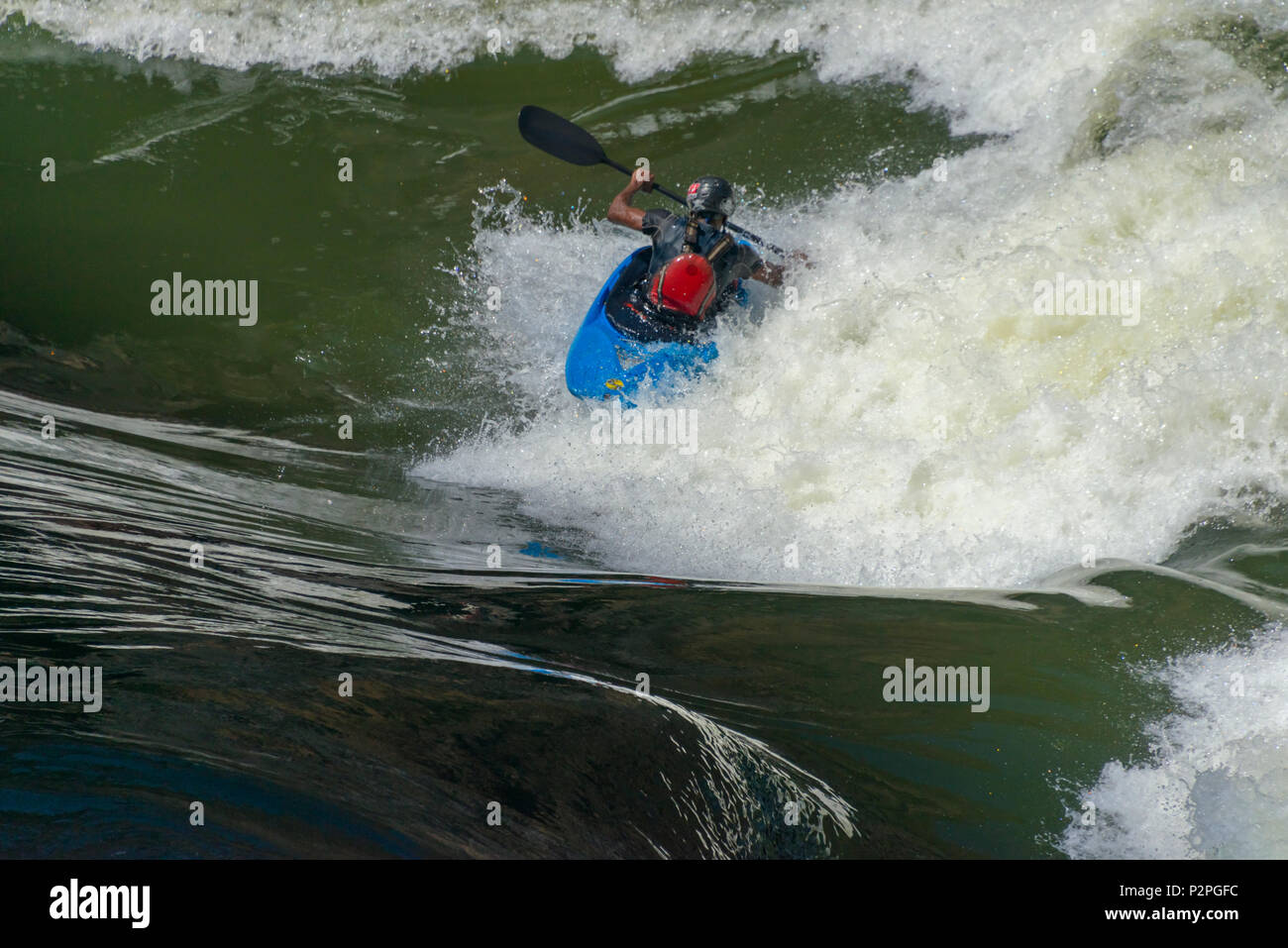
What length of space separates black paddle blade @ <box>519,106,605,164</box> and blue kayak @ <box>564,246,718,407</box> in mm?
1014

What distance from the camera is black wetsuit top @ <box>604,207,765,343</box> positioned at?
196 inches

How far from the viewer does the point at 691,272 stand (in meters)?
4.72

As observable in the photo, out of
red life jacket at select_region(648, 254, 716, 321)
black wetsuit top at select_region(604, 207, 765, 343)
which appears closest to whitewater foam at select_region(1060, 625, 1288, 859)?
red life jacket at select_region(648, 254, 716, 321)

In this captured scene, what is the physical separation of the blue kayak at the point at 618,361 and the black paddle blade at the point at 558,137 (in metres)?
1.01

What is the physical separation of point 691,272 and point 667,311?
0.29 m

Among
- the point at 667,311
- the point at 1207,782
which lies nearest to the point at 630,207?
the point at 667,311

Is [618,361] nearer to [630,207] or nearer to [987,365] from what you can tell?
[630,207]

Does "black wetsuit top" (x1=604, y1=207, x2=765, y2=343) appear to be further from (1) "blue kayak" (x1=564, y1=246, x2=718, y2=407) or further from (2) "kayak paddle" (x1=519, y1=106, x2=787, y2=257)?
(2) "kayak paddle" (x1=519, y1=106, x2=787, y2=257)

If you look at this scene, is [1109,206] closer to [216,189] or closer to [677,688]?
[677,688]

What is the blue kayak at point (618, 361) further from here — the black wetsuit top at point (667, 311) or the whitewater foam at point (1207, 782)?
the whitewater foam at point (1207, 782)

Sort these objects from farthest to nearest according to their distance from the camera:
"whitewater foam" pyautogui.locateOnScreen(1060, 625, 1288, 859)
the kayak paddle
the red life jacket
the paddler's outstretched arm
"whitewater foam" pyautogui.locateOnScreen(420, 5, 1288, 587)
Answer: the kayak paddle < the paddler's outstretched arm < the red life jacket < "whitewater foam" pyautogui.locateOnScreen(420, 5, 1288, 587) < "whitewater foam" pyautogui.locateOnScreen(1060, 625, 1288, 859)

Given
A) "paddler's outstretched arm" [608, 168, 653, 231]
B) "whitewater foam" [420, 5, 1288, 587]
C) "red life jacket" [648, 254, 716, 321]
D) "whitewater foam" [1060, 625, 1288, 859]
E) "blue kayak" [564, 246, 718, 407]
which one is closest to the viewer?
"whitewater foam" [1060, 625, 1288, 859]

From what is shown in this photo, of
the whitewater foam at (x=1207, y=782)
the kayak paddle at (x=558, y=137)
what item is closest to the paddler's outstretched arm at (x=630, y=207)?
the kayak paddle at (x=558, y=137)

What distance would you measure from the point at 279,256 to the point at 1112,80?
5147mm
